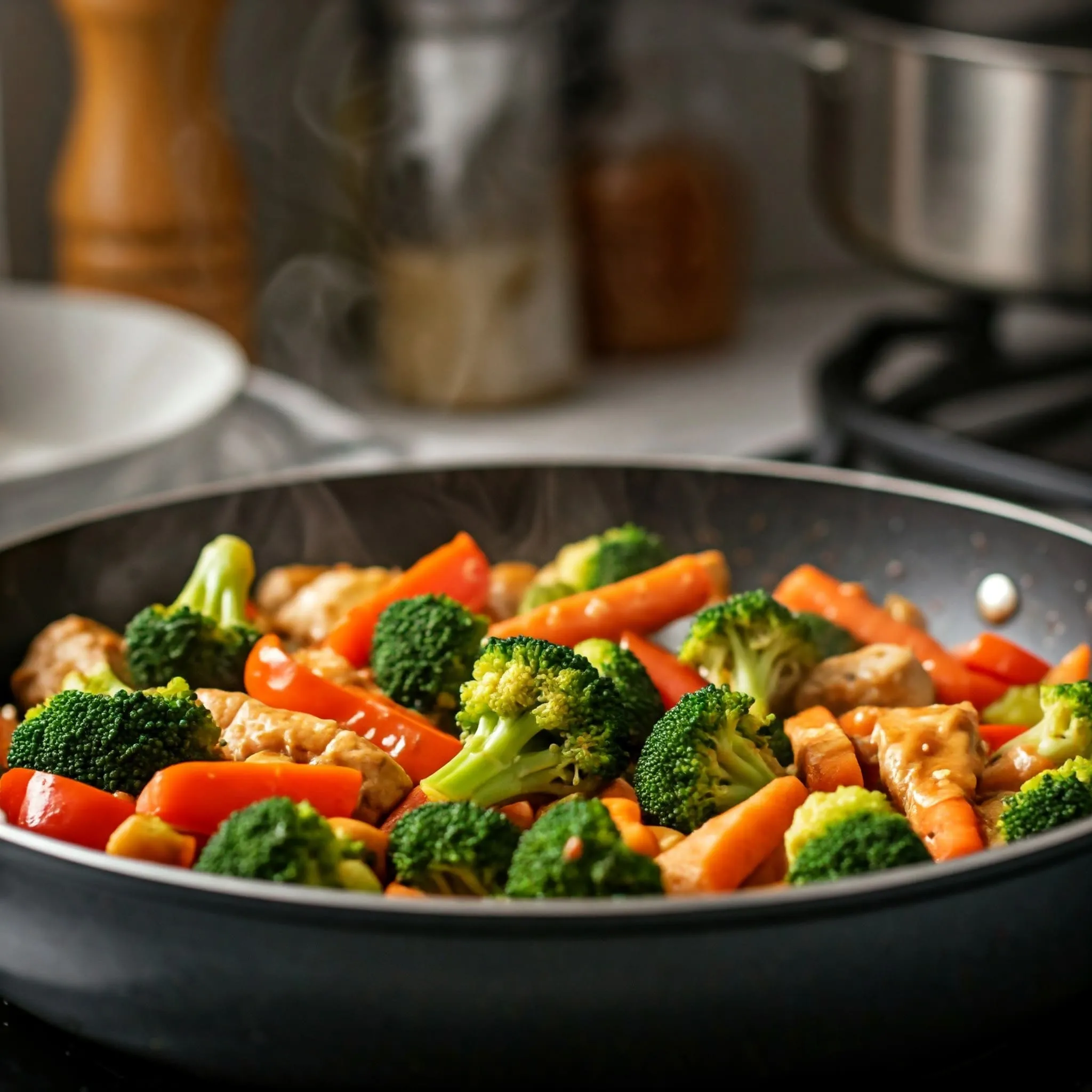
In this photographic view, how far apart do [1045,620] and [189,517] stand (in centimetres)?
81

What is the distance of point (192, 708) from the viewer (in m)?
1.11

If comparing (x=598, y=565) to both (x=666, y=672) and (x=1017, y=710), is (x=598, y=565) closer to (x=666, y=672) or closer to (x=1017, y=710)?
(x=666, y=672)

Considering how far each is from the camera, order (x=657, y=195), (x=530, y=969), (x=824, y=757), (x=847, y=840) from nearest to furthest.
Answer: (x=530, y=969)
(x=847, y=840)
(x=824, y=757)
(x=657, y=195)

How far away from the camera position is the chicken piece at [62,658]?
4.41ft

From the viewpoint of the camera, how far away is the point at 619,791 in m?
1.14

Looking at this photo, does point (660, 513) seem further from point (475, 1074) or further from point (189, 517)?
point (475, 1074)

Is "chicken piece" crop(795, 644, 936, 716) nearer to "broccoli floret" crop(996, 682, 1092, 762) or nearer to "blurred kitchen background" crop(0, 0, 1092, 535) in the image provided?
"broccoli floret" crop(996, 682, 1092, 762)

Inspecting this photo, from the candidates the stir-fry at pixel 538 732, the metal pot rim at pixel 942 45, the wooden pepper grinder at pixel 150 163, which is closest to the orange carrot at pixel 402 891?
the stir-fry at pixel 538 732

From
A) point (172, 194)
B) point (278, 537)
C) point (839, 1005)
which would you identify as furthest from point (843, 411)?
point (839, 1005)

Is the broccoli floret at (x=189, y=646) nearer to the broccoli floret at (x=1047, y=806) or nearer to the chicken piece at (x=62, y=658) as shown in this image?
the chicken piece at (x=62, y=658)

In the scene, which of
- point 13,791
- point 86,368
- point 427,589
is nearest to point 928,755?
point 427,589

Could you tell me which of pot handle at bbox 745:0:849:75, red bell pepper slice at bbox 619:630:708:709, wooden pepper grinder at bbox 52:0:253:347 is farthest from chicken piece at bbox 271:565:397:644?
wooden pepper grinder at bbox 52:0:253:347

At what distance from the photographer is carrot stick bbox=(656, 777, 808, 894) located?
0.97 m

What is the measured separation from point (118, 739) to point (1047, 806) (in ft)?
2.00
